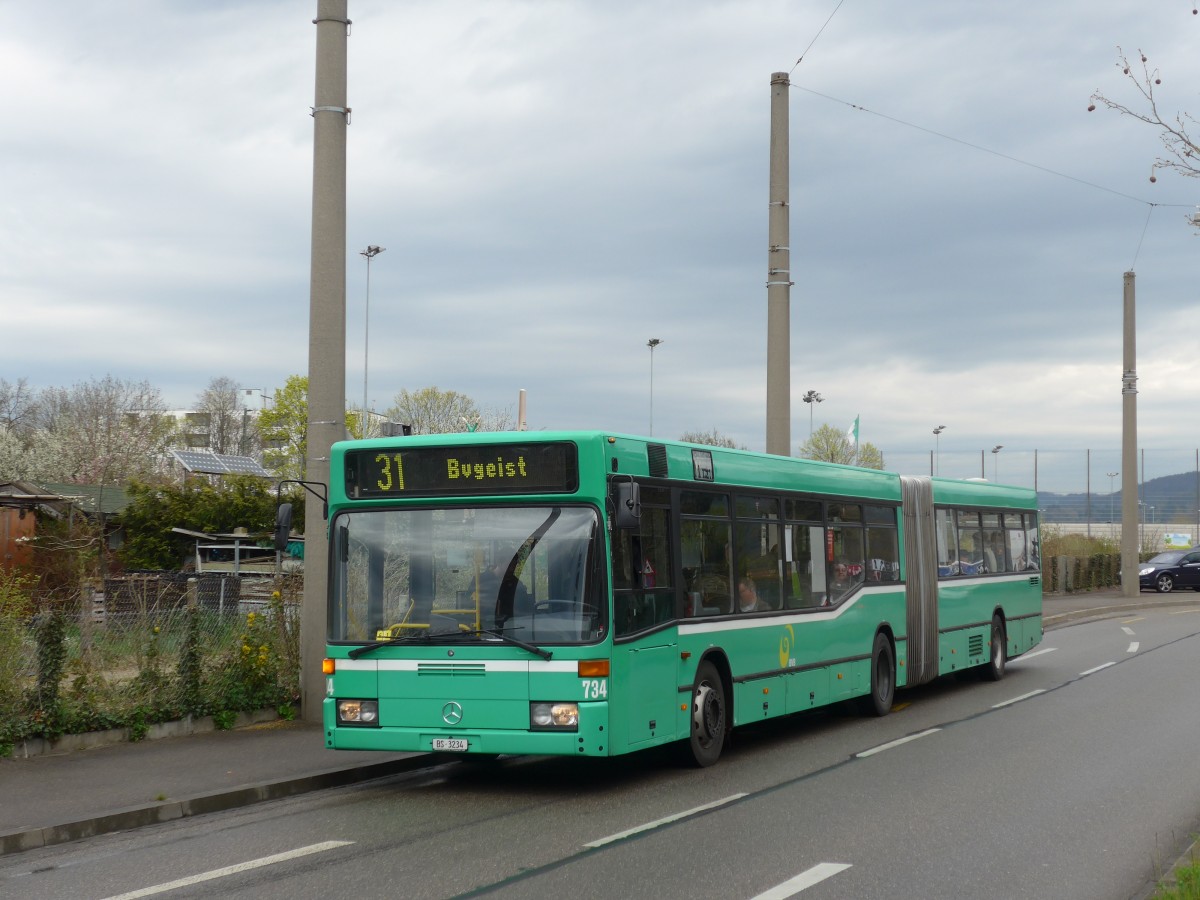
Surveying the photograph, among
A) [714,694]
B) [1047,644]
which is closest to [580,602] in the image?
[714,694]

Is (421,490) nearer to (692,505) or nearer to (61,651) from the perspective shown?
(692,505)

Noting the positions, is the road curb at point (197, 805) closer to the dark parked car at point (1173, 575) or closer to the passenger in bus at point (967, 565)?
the passenger in bus at point (967, 565)

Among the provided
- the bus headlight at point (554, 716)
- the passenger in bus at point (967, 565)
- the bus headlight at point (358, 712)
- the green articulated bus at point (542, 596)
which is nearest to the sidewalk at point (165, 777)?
the bus headlight at point (358, 712)

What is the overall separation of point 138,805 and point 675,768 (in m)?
4.46

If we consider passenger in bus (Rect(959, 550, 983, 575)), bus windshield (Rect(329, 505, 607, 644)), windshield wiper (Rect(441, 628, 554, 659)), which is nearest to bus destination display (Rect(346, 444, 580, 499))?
bus windshield (Rect(329, 505, 607, 644))

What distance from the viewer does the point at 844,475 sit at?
51.7ft

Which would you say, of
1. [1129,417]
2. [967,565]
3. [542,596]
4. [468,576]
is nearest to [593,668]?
[542,596]

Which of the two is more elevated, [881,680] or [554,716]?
[554,716]

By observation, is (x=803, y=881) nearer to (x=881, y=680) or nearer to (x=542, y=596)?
(x=542, y=596)

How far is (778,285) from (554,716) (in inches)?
408

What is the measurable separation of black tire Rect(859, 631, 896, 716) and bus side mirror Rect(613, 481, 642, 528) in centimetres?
677

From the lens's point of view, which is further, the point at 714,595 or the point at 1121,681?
the point at 1121,681

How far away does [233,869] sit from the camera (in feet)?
25.4

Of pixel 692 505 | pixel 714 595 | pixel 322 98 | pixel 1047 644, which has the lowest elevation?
pixel 1047 644
